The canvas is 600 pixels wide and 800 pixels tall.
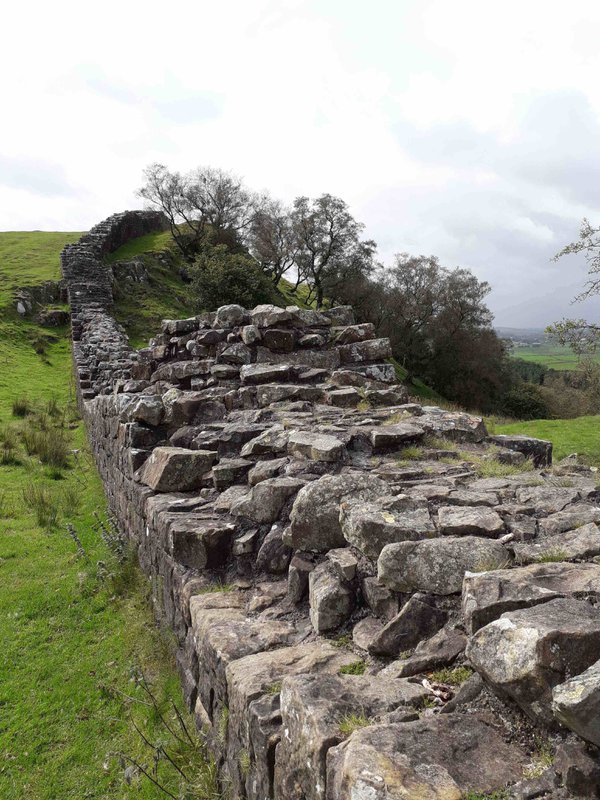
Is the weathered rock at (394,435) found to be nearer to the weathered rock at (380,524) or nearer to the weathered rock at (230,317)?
the weathered rock at (380,524)

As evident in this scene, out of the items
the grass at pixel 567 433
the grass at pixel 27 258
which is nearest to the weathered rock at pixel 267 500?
the grass at pixel 567 433

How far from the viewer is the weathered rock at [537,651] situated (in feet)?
→ 7.98

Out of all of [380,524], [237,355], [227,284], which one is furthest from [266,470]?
[227,284]

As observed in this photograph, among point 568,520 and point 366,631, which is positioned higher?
point 568,520

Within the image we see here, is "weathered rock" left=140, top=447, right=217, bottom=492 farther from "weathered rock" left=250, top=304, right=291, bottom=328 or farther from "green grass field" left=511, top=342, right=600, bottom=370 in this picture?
"green grass field" left=511, top=342, right=600, bottom=370

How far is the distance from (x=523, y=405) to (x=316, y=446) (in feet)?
135

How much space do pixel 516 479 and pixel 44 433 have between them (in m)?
14.1

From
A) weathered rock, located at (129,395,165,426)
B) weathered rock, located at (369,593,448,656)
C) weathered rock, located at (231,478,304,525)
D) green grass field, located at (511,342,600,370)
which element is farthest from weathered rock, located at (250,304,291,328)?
green grass field, located at (511,342,600,370)

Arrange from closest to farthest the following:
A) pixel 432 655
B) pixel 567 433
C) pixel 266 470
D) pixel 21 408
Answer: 1. pixel 432 655
2. pixel 266 470
3. pixel 21 408
4. pixel 567 433

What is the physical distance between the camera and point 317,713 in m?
2.79

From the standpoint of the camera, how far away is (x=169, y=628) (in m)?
5.94

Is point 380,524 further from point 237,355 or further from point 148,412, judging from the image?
point 237,355

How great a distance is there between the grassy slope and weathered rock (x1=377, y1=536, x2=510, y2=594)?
7.29 ft

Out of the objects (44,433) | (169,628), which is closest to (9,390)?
(44,433)
